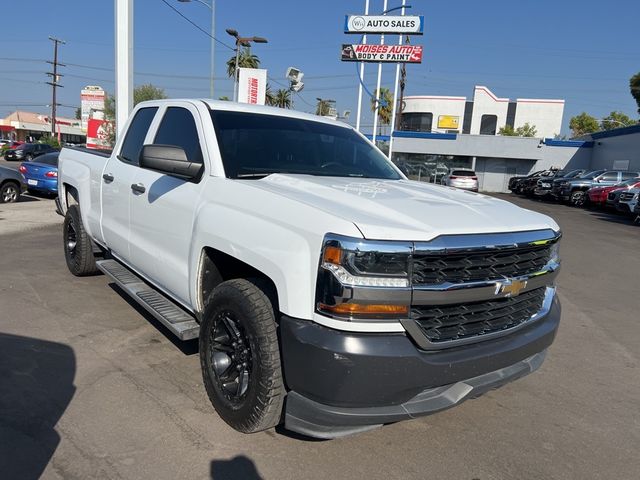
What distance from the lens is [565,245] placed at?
38.7 ft

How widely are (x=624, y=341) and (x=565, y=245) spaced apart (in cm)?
711

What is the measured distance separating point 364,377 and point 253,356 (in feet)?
2.19

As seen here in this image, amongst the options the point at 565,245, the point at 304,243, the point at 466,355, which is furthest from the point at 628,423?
the point at 565,245

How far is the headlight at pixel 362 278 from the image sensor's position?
2336 mm

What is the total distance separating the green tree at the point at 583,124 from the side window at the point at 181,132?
298 feet

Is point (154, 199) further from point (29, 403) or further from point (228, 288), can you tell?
point (29, 403)

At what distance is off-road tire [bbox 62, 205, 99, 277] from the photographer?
5.84 m

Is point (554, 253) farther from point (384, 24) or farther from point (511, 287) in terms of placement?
point (384, 24)

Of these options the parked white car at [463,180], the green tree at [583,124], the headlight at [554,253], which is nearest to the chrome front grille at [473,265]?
the headlight at [554,253]

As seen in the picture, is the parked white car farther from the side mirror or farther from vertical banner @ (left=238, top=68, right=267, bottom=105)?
the side mirror

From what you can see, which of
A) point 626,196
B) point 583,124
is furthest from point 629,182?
point 583,124

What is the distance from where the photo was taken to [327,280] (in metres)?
2.36

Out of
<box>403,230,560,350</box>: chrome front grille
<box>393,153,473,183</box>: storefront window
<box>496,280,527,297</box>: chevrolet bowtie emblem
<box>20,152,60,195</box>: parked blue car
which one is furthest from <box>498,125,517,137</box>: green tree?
<box>496,280,527,297</box>: chevrolet bowtie emblem

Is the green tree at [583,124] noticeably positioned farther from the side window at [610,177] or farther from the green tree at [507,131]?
the side window at [610,177]
